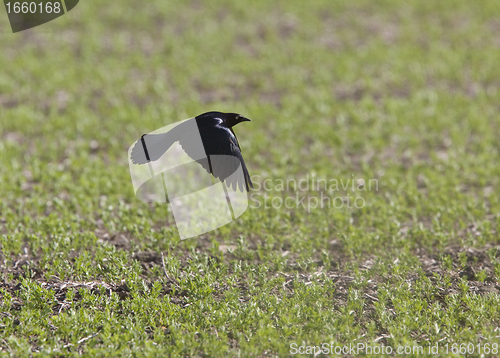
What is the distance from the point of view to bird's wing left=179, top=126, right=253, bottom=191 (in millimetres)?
3877

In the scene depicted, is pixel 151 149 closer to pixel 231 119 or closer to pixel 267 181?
pixel 231 119

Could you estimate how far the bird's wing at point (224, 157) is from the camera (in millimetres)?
3877

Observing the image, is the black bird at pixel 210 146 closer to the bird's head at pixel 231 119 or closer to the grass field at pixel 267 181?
the bird's head at pixel 231 119

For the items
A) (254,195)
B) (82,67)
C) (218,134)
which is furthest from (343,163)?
(82,67)

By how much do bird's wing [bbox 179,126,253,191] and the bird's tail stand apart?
1.33ft

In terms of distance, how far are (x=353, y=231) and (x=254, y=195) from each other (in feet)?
4.84

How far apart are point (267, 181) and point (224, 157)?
8.35ft

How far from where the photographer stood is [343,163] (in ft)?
22.7

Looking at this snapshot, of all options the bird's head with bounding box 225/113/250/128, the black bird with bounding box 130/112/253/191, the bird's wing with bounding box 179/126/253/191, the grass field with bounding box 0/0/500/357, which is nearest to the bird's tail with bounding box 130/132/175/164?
the black bird with bounding box 130/112/253/191

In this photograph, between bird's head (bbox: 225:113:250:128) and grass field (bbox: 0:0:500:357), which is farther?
bird's head (bbox: 225:113:250:128)

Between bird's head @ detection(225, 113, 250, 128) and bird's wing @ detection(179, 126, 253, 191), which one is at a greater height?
bird's head @ detection(225, 113, 250, 128)

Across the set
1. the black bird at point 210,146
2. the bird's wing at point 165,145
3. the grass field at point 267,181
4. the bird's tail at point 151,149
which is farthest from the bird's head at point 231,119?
the grass field at point 267,181

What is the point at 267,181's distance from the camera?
6.41 m

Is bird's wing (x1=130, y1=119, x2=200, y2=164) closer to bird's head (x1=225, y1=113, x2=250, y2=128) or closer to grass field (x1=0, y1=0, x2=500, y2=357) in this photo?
bird's head (x1=225, y1=113, x2=250, y2=128)
